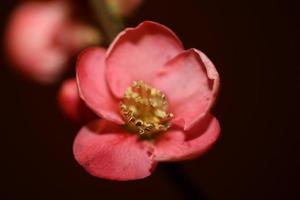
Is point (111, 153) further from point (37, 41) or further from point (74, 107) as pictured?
point (37, 41)

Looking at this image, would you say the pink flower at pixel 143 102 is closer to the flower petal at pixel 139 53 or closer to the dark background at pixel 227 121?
the flower petal at pixel 139 53

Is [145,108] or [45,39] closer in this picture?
[145,108]

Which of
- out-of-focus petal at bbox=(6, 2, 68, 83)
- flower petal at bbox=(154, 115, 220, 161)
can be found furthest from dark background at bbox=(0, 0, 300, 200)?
flower petal at bbox=(154, 115, 220, 161)

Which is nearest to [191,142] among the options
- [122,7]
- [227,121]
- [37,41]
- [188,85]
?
[188,85]

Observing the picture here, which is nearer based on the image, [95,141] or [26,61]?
[95,141]

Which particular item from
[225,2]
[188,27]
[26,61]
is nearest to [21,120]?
[188,27]

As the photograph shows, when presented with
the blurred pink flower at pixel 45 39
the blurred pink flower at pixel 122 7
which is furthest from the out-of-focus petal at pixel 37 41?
the blurred pink flower at pixel 122 7

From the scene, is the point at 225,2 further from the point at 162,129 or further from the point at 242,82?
the point at 162,129
